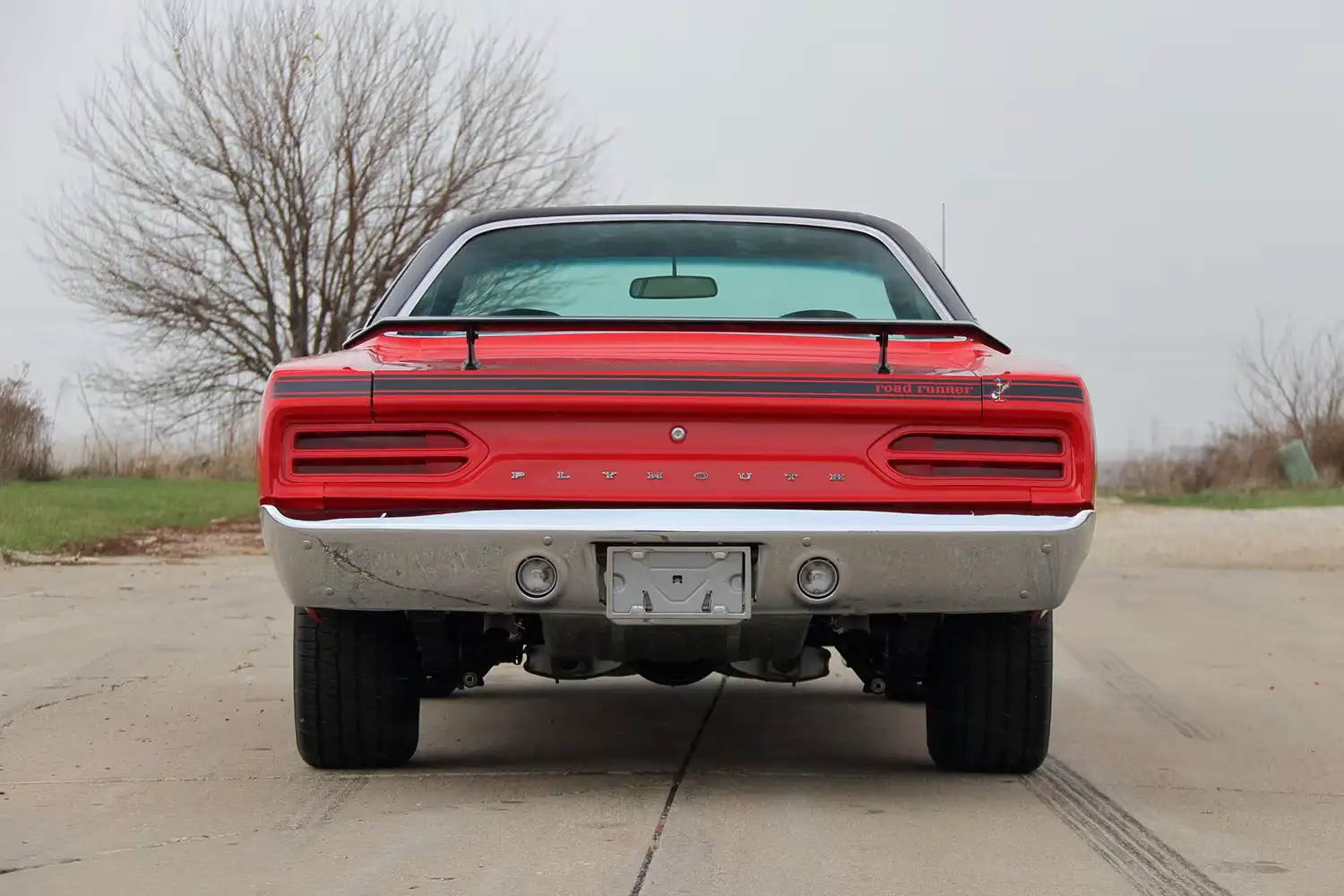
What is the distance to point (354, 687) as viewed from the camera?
14.3ft

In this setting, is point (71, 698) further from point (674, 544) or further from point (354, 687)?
point (674, 544)

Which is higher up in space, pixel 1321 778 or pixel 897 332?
pixel 897 332

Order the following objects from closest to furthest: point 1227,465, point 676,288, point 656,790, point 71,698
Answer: point 656,790, point 676,288, point 71,698, point 1227,465

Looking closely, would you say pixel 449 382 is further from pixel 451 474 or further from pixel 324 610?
pixel 324 610

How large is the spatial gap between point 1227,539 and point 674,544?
43.4ft

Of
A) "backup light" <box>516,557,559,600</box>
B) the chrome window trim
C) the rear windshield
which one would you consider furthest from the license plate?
the chrome window trim

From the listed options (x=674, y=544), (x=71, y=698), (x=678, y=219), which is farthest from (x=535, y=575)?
(x=71, y=698)

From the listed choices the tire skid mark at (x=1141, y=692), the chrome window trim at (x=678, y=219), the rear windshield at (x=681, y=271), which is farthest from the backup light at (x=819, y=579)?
the tire skid mark at (x=1141, y=692)

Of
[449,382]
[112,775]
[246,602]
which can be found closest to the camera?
[449,382]

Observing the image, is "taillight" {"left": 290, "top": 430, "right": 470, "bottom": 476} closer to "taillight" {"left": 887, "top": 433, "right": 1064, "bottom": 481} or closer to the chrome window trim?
"taillight" {"left": 887, "top": 433, "right": 1064, "bottom": 481}

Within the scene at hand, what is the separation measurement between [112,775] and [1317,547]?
12639 mm

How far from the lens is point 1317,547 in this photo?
14.9m

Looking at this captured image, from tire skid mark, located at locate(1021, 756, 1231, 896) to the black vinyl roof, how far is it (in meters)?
1.43

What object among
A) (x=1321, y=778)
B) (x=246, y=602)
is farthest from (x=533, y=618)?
(x=246, y=602)
